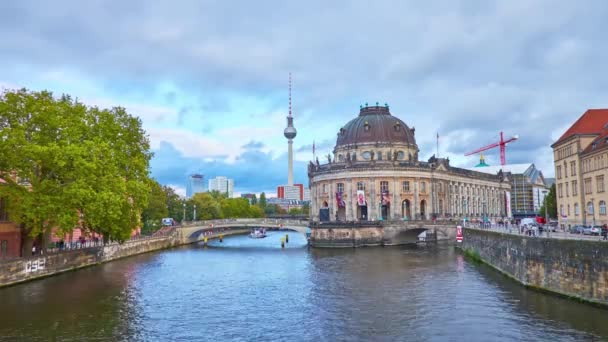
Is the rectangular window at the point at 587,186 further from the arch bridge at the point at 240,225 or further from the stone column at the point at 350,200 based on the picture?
the stone column at the point at 350,200

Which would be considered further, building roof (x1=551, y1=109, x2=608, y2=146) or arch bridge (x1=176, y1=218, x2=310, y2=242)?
arch bridge (x1=176, y1=218, x2=310, y2=242)

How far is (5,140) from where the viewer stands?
4200 cm

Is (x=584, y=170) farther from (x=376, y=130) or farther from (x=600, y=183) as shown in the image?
(x=376, y=130)

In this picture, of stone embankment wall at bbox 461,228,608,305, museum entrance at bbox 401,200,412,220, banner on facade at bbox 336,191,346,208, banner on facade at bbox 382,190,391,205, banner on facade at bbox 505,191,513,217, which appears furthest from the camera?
banner on facade at bbox 505,191,513,217

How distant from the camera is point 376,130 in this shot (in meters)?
117

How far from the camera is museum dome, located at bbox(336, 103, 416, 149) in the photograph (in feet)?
380

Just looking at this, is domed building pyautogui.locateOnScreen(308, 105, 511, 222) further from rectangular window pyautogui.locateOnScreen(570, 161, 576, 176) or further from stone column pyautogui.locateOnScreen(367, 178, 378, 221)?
rectangular window pyautogui.locateOnScreen(570, 161, 576, 176)

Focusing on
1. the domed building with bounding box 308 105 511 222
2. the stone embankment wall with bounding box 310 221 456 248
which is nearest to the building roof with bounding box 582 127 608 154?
the stone embankment wall with bounding box 310 221 456 248

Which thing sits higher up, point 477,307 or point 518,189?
point 518,189

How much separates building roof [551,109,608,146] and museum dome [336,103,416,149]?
178 ft

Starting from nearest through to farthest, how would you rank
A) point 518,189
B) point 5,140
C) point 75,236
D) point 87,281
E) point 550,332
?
point 550,332, point 5,140, point 87,281, point 75,236, point 518,189

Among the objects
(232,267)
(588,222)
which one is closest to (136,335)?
(232,267)

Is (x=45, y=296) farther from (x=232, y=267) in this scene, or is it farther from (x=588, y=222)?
(x=588, y=222)

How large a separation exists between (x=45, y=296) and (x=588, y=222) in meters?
54.9
